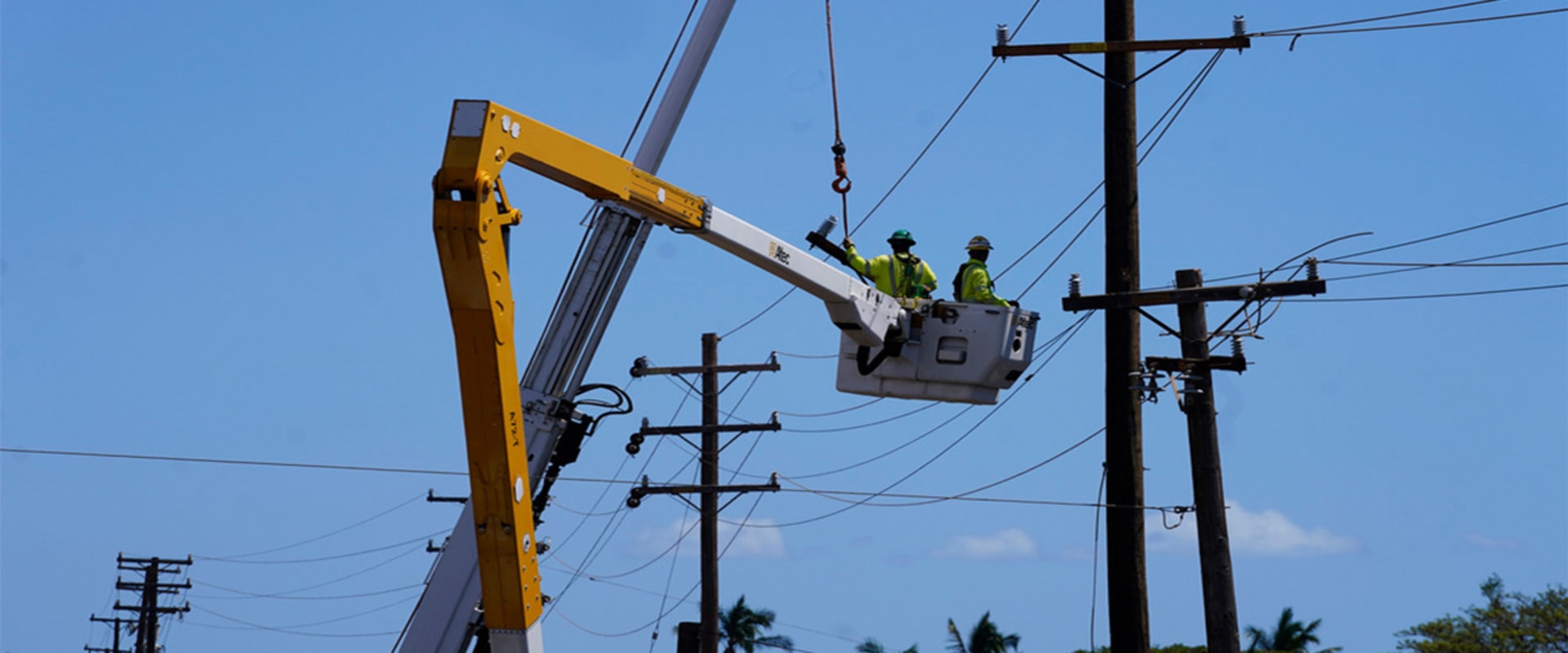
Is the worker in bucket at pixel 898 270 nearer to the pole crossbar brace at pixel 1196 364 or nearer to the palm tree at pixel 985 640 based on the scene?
the pole crossbar brace at pixel 1196 364

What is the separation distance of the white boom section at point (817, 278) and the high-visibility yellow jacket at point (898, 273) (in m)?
0.21

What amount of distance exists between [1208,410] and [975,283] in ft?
7.29

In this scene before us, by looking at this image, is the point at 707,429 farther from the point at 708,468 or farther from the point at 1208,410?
the point at 1208,410

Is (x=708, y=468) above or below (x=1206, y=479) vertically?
above

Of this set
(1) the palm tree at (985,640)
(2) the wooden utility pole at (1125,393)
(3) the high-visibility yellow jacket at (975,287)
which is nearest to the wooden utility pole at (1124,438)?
(2) the wooden utility pole at (1125,393)

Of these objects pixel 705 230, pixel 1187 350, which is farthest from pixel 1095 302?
pixel 705 230

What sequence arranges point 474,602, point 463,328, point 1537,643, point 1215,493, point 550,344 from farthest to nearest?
point 1537,643 < point 1215,493 < point 550,344 < point 474,602 < point 463,328

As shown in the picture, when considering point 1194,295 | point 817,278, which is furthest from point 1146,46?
point 817,278

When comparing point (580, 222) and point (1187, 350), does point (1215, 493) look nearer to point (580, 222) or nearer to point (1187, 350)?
point (1187, 350)

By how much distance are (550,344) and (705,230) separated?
1.20 meters

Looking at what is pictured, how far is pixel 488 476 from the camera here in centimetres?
984

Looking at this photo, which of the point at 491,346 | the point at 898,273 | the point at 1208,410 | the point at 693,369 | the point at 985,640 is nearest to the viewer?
the point at 491,346

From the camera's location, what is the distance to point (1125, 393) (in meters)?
17.1

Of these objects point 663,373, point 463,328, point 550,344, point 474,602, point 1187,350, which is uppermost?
point 663,373
